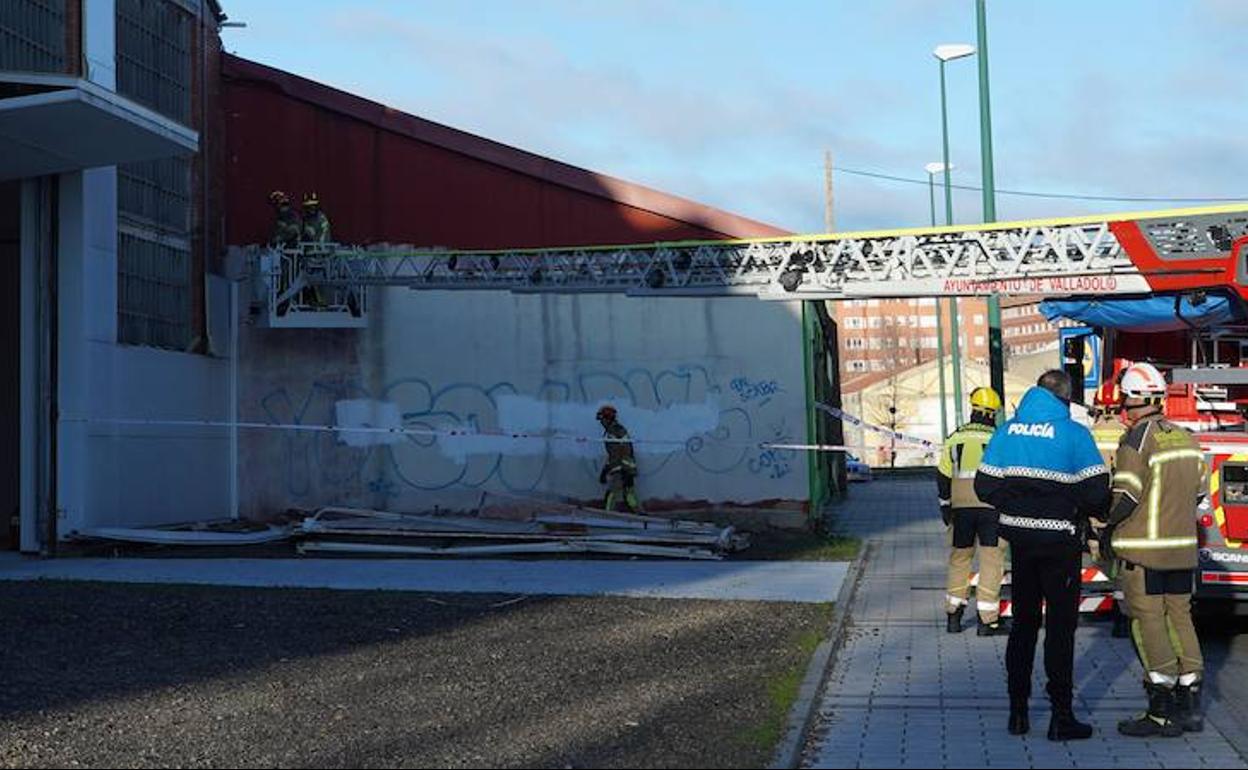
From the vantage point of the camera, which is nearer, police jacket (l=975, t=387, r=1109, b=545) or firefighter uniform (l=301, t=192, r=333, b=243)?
police jacket (l=975, t=387, r=1109, b=545)

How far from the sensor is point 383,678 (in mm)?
8773

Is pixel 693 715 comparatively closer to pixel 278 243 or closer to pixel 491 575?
pixel 491 575

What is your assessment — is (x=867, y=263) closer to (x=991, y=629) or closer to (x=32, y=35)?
(x=991, y=629)

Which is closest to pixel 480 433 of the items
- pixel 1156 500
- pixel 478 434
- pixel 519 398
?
pixel 478 434

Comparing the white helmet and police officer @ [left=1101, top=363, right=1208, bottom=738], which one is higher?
the white helmet

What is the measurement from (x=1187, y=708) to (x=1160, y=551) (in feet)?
2.52

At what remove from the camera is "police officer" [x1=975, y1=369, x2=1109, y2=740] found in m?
7.13

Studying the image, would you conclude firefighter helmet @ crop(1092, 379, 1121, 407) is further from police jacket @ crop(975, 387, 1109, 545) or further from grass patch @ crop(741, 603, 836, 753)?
police jacket @ crop(975, 387, 1109, 545)

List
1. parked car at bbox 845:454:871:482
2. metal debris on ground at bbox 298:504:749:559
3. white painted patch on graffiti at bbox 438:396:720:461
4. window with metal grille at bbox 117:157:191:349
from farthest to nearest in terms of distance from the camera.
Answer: parked car at bbox 845:454:871:482 → white painted patch on graffiti at bbox 438:396:720:461 → window with metal grille at bbox 117:157:191:349 → metal debris on ground at bbox 298:504:749:559

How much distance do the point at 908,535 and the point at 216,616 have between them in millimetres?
9927

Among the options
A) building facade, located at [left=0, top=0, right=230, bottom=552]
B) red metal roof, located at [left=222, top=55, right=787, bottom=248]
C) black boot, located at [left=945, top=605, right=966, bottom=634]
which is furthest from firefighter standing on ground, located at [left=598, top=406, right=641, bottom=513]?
black boot, located at [left=945, top=605, right=966, bottom=634]

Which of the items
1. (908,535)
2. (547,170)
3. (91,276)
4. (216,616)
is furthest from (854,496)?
(216,616)

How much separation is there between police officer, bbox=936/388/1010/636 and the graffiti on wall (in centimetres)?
744

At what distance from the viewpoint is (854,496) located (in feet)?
94.6
